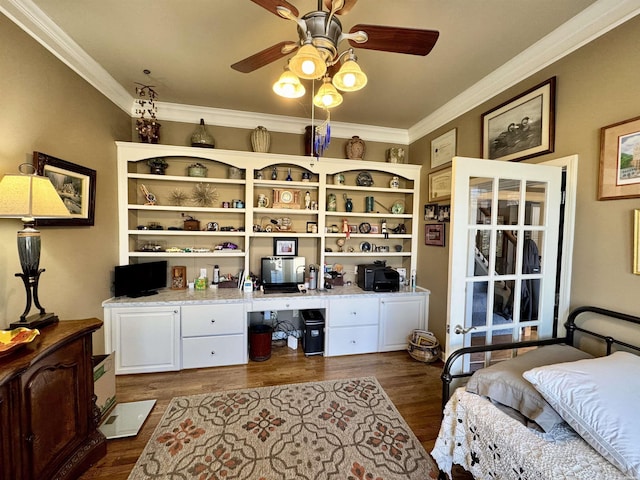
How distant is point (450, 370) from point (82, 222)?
2.90 m

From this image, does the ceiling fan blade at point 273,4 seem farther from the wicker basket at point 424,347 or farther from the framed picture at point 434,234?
the wicker basket at point 424,347

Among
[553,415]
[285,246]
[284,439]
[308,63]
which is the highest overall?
[308,63]

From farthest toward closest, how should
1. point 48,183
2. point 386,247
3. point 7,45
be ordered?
point 386,247 < point 7,45 < point 48,183

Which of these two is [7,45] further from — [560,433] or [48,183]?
[560,433]

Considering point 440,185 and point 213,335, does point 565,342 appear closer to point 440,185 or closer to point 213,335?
point 440,185

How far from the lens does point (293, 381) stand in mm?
2449

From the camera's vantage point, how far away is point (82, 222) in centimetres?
210

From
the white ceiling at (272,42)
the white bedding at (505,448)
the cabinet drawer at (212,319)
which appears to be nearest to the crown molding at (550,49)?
the white ceiling at (272,42)

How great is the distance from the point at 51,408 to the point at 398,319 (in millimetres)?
2874

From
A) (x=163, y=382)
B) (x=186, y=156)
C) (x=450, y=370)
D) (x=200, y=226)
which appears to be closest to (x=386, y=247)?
(x=450, y=370)

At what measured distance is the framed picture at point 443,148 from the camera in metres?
2.78

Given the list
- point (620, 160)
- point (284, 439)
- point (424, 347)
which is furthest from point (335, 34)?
point (424, 347)

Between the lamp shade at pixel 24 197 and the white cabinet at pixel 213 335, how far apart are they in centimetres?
150

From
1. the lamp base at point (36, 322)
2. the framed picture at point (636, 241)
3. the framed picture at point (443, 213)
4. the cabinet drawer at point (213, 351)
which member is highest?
the framed picture at point (443, 213)
